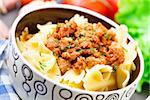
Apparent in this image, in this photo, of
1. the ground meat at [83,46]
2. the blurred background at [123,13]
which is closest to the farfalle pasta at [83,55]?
the ground meat at [83,46]

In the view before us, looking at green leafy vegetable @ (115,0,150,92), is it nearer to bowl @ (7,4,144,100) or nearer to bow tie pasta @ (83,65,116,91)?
bowl @ (7,4,144,100)

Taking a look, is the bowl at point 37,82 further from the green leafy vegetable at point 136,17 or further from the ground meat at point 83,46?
the green leafy vegetable at point 136,17

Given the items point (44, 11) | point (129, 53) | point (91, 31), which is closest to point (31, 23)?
point (44, 11)

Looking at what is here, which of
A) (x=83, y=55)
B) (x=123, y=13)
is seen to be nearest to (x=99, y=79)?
(x=83, y=55)

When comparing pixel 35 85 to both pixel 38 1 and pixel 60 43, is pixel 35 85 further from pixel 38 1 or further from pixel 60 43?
pixel 38 1

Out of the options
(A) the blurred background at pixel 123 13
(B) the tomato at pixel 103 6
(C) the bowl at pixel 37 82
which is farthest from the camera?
(B) the tomato at pixel 103 6

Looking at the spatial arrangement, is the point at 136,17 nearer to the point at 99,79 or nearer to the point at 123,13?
the point at 123,13

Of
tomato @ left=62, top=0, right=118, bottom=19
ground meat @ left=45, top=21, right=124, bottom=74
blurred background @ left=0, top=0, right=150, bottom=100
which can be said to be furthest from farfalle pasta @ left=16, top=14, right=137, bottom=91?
tomato @ left=62, top=0, right=118, bottom=19
